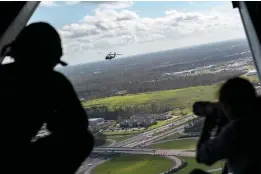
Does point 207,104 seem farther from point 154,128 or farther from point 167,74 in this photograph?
point 167,74

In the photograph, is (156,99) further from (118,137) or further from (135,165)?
(135,165)

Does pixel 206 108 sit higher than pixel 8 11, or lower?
lower

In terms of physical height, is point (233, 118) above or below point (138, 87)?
above

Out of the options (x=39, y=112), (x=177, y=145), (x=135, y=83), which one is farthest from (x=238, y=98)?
(x=135, y=83)

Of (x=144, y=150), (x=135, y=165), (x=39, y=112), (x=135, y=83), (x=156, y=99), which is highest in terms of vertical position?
(x=39, y=112)

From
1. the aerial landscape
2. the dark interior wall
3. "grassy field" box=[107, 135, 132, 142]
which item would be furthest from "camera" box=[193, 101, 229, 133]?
"grassy field" box=[107, 135, 132, 142]

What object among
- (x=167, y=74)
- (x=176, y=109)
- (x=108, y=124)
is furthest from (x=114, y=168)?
(x=167, y=74)

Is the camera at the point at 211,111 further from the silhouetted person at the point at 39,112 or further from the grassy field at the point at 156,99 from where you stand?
the grassy field at the point at 156,99

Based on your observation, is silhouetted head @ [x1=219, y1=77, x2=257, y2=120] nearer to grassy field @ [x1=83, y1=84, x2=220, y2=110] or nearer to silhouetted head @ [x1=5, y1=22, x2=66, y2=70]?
silhouetted head @ [x1=5, y1=22, x2=66, y2=70]
